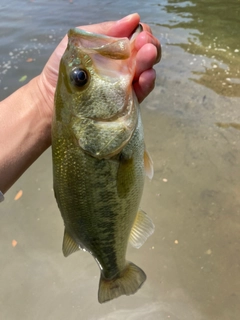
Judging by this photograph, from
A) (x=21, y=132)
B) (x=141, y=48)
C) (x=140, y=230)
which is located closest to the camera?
(x=141, y=48)

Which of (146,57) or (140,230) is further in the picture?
(140,230)

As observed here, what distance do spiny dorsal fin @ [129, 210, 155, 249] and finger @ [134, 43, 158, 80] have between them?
0.76 m

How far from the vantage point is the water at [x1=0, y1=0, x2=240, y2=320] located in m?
2.84

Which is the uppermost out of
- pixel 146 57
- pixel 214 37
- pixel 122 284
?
pixel 146 57

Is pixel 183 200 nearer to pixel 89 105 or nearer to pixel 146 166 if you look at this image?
pixel 146 166

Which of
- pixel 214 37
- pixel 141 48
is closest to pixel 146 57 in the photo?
pixel 141 48

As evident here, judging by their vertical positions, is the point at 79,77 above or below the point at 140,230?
above

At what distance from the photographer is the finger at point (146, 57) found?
1.58 m

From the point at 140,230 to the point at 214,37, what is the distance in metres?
6.23

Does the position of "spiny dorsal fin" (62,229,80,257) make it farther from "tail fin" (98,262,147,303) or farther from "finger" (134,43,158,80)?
"finger" (134,43,158,80)

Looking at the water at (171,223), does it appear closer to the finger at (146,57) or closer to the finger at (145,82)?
the finger at (145,82)

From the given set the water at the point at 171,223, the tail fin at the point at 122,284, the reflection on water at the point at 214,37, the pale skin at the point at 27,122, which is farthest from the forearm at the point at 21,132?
the reflection on water at the point at 214,37

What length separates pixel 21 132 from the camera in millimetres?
2201

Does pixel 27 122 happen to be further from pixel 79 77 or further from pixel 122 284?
pixel 122 284
